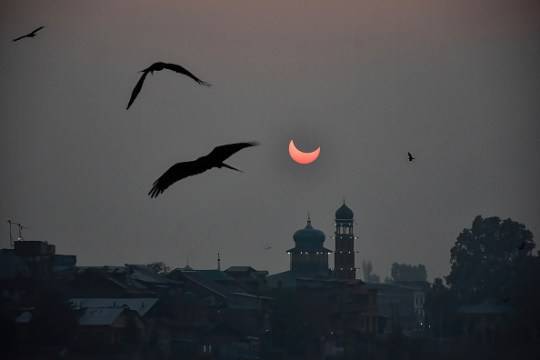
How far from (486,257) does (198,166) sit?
104170 mm

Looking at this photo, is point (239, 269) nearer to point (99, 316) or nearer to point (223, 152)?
point (99, 316)

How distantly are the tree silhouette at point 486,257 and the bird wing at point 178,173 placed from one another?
316 ft

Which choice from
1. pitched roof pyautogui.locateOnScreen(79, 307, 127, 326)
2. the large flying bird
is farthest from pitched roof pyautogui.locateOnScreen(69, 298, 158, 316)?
the large flying bird

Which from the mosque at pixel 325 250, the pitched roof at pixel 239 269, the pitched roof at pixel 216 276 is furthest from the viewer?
the mosque at pixel 325 250

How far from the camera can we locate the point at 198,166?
77.4 feet

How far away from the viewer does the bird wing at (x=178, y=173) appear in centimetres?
2350

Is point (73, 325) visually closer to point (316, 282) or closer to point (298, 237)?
point (316, 282)

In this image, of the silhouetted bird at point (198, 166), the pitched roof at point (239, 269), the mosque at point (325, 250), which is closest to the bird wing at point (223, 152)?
the silhouetted bird at point (198, 166)

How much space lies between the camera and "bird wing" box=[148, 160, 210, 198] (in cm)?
2350

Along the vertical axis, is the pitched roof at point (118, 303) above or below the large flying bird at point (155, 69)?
above

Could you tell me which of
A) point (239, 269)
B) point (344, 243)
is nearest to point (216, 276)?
point (239, 269)

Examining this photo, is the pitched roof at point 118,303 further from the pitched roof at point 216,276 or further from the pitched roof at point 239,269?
the pitched roof at point 239,269

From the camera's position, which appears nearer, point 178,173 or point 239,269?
point 178,173

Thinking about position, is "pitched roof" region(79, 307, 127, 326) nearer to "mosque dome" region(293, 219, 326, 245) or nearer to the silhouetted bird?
the silhouetted bird
